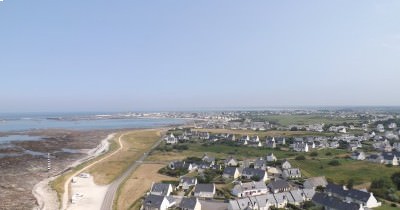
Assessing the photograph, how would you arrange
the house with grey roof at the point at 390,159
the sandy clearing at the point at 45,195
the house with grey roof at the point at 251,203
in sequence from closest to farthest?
the house with grey roof at the point at 251,203 → the sandy clearing at the point at 45,195 → the house with grey roof at the point at 390,159

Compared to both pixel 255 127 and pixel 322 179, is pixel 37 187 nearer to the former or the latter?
pixel 322 179

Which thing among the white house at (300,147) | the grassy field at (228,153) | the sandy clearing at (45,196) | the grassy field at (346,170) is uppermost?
the white house at (300,147)

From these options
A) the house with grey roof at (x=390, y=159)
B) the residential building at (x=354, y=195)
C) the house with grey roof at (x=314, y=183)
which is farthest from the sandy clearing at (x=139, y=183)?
the house with grey roof at (x=390, y=159)

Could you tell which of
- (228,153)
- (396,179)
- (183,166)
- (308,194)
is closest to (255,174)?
(308,194)

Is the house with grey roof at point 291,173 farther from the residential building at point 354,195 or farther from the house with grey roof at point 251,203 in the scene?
the house with grey roof at point 251,203

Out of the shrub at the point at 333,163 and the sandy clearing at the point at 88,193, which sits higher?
the shrub at the point at 333,163

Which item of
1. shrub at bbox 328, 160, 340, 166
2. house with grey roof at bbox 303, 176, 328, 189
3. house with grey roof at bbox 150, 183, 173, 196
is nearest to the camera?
house with grey roof at bbox 150, 183, 173, 196

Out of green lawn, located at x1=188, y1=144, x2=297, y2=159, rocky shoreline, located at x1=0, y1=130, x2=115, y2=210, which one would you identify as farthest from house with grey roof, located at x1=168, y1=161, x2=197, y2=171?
rocky shoreline, located at x1=0, y1=130, x2=115, y2=210

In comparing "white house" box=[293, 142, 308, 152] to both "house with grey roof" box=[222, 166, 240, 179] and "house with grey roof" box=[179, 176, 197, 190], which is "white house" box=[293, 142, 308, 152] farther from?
"house with grey roof" box=[179, 176, 197, 190]
